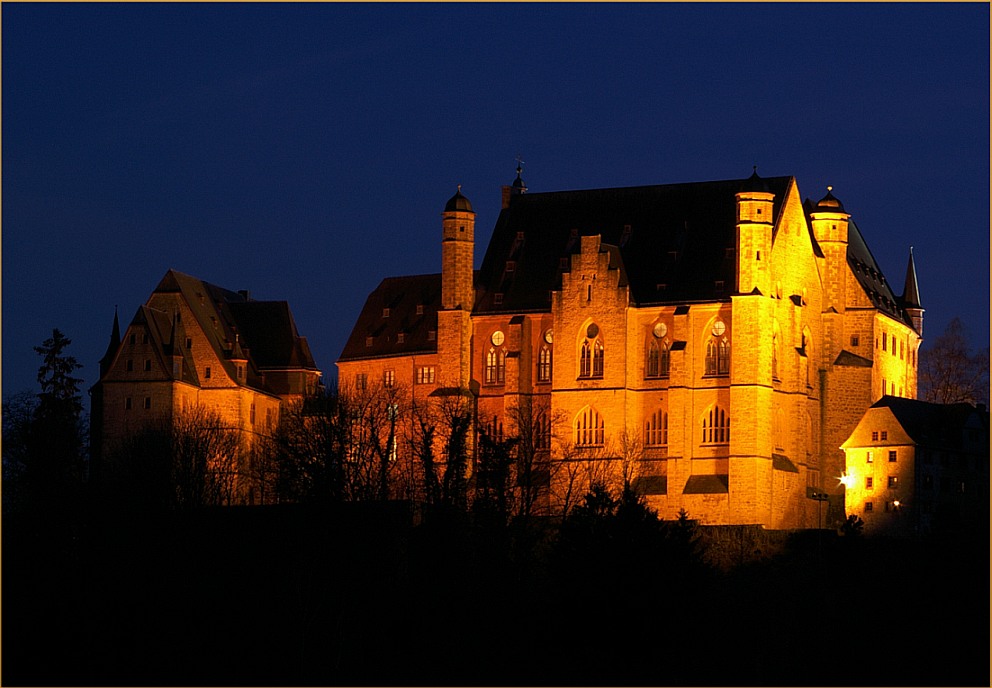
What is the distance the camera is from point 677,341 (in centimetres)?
13462

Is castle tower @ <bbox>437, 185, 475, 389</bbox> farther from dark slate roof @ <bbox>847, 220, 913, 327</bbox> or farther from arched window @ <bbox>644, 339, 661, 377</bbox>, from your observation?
dark slate roof @ <bbox>847, 220, 913, 327</bbox>

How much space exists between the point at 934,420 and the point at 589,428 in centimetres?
1437

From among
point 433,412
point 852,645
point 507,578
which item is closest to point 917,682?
point 852,645

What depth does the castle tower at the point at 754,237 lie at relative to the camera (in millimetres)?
132500

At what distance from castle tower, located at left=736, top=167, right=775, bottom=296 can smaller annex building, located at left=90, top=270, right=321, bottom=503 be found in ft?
77.2

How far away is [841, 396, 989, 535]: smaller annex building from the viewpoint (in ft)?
425

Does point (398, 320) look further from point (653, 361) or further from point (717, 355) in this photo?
point (717, 355)

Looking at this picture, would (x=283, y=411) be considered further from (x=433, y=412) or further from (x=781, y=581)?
(x=781, y=581)

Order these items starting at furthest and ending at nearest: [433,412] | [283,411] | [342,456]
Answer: [283,411]
[433,412]
[342,456]

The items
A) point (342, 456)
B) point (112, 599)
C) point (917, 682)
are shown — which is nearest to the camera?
point (917, 682)

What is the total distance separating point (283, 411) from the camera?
5930 inches

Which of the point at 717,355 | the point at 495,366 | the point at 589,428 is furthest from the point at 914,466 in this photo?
the point at 495,366

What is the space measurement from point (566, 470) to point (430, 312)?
45.0ft

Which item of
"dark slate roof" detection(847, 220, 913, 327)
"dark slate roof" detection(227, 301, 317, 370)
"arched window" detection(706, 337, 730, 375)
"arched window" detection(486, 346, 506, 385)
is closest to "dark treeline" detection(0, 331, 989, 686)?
"arched window" detection(706, 337, 730, 375)
